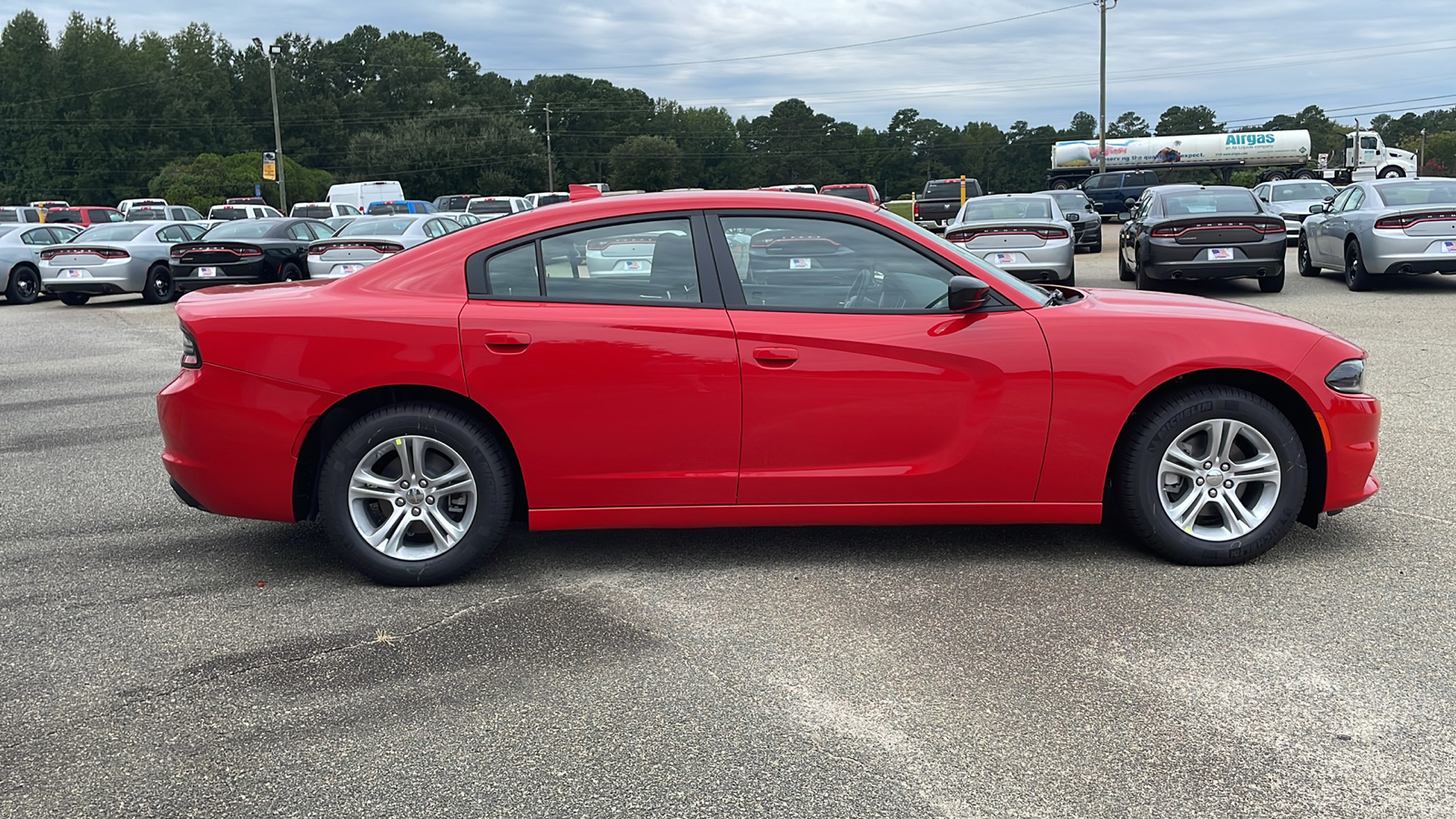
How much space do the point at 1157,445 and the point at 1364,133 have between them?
6040cm

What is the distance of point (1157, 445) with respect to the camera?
473 cm

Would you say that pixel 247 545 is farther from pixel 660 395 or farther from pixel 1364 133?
pixel 1364 133

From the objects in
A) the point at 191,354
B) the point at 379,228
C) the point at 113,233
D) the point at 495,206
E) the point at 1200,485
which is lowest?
the point at 1200,485

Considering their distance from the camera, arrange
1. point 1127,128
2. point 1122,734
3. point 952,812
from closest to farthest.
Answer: point 952,812 < point 1122,734 < point 1127,128

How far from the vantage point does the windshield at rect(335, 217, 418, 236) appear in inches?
768

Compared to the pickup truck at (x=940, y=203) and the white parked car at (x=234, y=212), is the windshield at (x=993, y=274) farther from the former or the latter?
the white parked car at (x=234, y=212)

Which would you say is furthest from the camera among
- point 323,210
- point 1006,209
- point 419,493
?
point 323,210

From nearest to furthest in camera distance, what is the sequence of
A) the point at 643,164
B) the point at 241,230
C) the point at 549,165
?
the point at 241,230
the point at 549,165
the point at 643,164

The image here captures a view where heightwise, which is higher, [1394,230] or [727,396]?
[1394,230]

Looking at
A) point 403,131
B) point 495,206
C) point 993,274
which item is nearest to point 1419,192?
point 993,274

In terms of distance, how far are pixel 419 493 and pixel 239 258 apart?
16097 mm

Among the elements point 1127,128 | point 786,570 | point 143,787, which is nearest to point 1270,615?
point 786,570

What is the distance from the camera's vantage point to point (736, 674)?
3811mm

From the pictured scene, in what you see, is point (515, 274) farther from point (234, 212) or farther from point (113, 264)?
point (234, 212)
